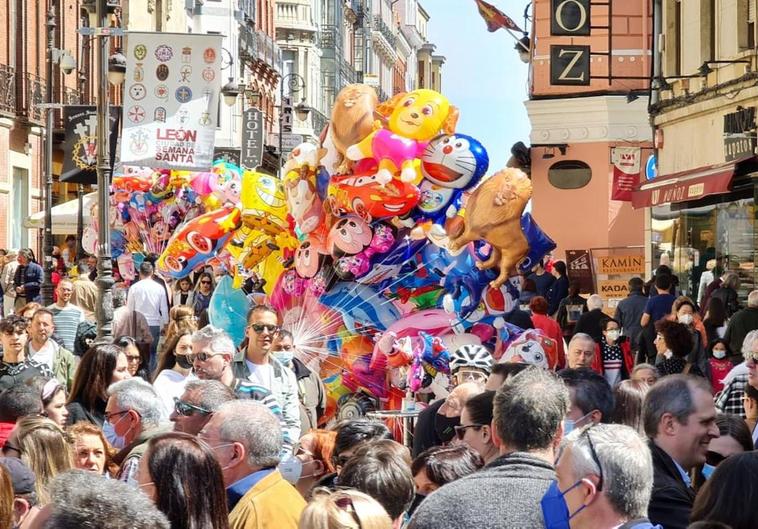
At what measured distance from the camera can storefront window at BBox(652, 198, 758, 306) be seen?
21.6 meters

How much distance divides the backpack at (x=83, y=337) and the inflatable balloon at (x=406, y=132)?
9.65 feet

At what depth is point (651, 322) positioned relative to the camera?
16.6m

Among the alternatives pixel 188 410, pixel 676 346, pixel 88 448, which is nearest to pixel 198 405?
pixel 188 410

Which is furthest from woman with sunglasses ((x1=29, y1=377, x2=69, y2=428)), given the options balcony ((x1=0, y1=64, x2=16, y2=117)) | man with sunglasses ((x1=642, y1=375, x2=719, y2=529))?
balcony ((x1=0, y1=64, x2=16, y2=117))

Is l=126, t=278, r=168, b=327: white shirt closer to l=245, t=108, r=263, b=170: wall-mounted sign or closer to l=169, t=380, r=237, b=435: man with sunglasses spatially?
l=169, t=380, r=237, b=435: man with sunglasses

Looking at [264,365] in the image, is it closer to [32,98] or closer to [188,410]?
[188,410]

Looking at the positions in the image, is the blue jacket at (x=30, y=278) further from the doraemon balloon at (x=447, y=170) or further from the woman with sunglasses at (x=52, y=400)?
the woman with sunglasses at (x=52, y=400)

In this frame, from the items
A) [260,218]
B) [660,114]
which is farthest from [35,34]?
[260,218]

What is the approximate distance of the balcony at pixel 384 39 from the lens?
357ft

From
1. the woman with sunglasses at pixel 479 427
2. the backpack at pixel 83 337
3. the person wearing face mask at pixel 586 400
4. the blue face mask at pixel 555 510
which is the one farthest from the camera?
the backpack at pixel 83 337

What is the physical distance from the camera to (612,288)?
2811 cm

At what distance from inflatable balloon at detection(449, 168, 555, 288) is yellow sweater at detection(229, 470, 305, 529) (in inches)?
353

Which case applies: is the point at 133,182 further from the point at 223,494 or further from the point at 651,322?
the point at 223,494

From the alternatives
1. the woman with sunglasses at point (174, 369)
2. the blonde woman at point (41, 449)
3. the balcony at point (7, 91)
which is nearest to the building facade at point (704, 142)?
the woman with sunglasses at point (174, 369)
